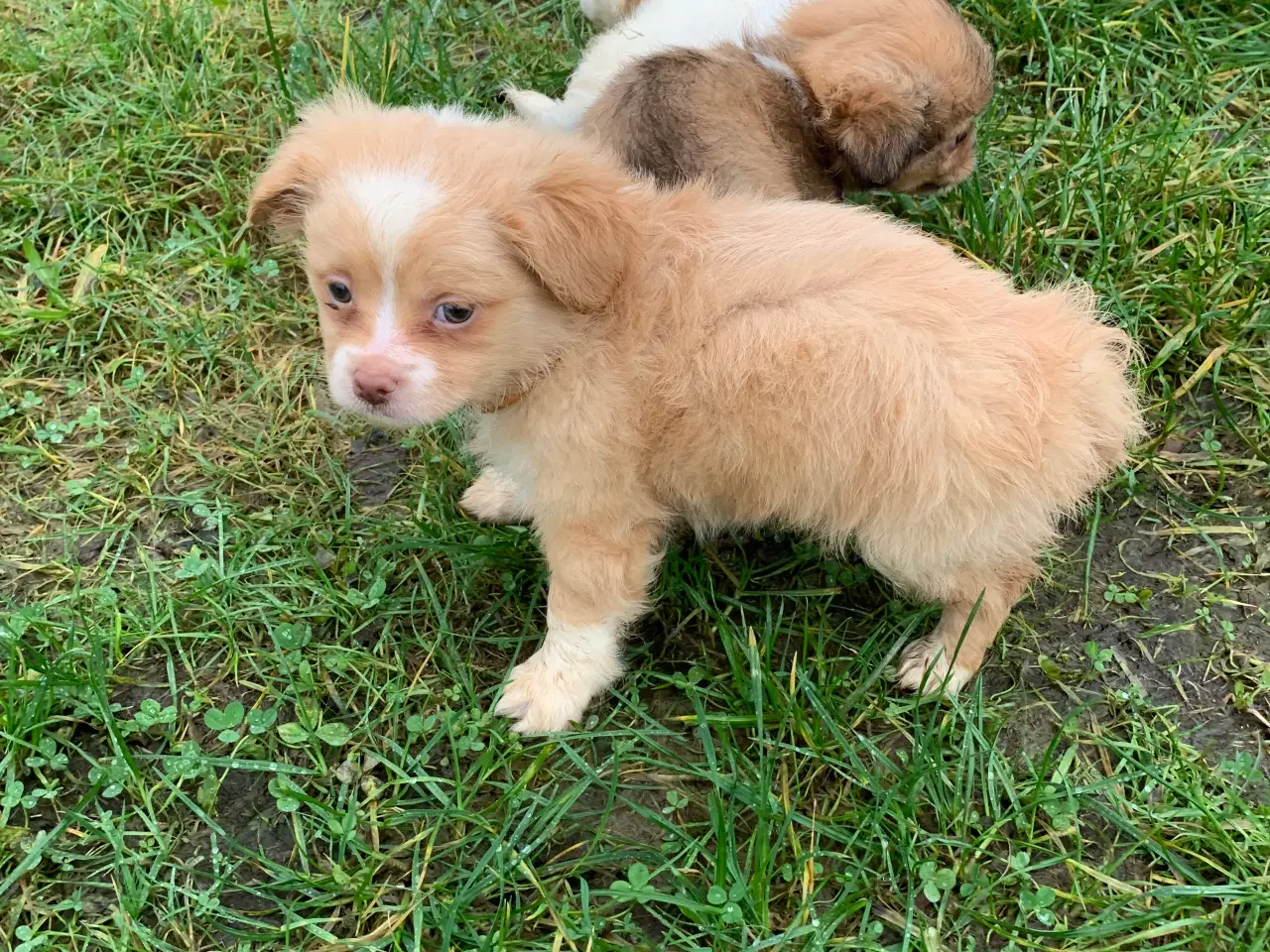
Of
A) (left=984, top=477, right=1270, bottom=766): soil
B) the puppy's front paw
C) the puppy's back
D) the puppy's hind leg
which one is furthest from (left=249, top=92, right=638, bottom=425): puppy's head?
(left=984, top=477, right=1270, bottom=766): soil

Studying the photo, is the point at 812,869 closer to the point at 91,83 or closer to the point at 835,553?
the point at 835,553

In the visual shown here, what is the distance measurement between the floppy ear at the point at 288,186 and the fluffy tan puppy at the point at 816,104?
4.35 ft

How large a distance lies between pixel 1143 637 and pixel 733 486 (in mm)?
1585

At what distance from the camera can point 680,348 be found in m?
2.50

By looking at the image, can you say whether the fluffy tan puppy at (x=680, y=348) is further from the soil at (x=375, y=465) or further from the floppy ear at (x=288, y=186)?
the soil at (x=375, y=465)

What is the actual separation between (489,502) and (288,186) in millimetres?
1351

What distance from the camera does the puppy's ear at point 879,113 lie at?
3.65 meters

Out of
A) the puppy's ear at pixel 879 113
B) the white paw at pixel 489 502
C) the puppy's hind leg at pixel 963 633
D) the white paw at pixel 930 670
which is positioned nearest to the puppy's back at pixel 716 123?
the puppy's ear at pixel 879 113

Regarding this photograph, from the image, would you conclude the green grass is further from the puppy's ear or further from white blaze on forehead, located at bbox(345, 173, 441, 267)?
white blaze on forehead, located at bbox(345, 173, 441, 267)

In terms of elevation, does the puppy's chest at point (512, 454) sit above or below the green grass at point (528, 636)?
above

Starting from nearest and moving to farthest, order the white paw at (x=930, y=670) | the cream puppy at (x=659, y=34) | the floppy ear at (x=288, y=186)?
the floppy ear at (x=288, y=186), the white paw at (x=930, y=670), the cream puppy at (x=659, y=34)

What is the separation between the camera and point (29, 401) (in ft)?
12.3

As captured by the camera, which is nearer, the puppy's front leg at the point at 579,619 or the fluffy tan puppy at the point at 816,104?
the puppy's front leg at the point at 579,619

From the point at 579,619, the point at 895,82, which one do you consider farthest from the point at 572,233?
the point at 895,82
